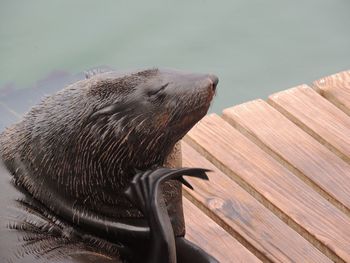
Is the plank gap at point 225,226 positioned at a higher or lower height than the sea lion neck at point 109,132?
lower

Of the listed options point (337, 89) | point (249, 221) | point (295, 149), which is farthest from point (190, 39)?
point (249, 221)

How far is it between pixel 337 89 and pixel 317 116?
11.4 inches

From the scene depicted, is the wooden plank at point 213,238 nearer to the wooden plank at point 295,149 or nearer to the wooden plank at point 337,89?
the wooden plank at point 295,149

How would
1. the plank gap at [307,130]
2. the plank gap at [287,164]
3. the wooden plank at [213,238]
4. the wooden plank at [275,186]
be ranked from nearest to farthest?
the wooden plank at [213,238] < the wooden plank at [275,186] < the plank gap at [287,164] < the plank gap at [307,130]

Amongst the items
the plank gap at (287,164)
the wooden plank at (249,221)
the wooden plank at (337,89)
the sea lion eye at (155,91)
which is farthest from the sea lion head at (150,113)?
the wooden plank at (337,89)

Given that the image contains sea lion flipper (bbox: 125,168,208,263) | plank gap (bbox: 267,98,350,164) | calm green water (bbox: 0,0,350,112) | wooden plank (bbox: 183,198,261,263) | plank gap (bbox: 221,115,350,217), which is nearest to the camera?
sea lion flipper (bbox: 125,168,208,263)

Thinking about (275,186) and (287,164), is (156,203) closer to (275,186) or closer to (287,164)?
(275,186)

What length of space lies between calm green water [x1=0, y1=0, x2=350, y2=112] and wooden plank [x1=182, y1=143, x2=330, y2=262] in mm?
A: 2948

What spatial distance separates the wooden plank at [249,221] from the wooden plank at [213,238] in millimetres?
52

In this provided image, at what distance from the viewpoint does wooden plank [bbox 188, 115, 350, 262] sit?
13.1ft

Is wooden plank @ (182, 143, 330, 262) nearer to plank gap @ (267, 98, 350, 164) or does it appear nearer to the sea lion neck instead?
plank gap @ (267, 98, 350, 164)

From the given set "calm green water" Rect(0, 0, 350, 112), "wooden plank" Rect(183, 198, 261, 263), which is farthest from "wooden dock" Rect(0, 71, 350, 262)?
"calm green water" Rect(0, 0, 350, 112)

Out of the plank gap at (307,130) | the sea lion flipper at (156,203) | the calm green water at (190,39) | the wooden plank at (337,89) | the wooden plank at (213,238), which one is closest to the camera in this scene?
the sea lion flipper at (156,203)

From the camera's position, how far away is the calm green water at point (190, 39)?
24.0ft
